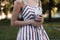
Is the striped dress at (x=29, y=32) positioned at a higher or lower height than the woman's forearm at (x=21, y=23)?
lower

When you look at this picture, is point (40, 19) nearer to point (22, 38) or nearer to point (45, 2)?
point (22, 38)

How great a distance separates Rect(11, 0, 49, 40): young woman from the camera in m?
3.12

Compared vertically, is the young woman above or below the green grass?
above

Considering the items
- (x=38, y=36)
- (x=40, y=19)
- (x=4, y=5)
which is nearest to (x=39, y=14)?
(x=40, y=19)

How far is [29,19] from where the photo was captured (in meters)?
3.16

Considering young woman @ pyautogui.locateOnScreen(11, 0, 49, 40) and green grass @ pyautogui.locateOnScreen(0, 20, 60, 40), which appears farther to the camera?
green grass @ pyautogui.locateOnScreen(0, 20, 60, 40)

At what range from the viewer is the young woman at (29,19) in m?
3.12

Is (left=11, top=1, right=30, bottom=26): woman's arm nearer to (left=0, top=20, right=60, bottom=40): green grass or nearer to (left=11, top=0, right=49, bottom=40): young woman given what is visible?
(left=11, top=0, right=49, bottom=40): young woman

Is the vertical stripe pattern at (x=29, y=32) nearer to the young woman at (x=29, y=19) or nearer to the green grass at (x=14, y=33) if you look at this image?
the young woman at (x=29, y=19)

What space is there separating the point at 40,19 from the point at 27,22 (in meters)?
0.15

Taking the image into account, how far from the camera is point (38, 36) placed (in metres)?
3.19

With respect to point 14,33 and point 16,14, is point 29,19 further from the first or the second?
point 14,33

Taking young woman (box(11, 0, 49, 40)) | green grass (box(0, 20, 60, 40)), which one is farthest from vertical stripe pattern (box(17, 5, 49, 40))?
green grass (box(0, 20, 60, 40))

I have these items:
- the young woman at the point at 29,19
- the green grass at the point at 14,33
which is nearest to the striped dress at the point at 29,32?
the young woman at the point at 29,19
